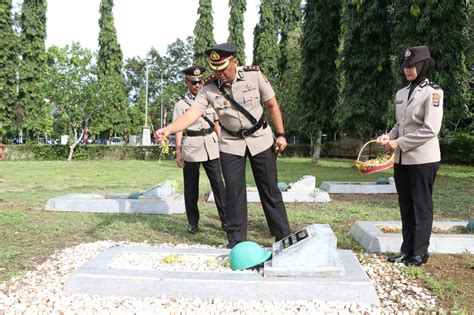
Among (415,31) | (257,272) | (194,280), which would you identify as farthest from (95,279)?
(415,31)

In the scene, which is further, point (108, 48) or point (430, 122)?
point (108, 48)

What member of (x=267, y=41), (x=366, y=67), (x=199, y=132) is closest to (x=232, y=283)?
(x=199, y=132)

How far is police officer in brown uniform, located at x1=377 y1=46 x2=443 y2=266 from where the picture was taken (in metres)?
4.07

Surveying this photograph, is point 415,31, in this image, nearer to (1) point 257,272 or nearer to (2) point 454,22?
(2) point 454,22

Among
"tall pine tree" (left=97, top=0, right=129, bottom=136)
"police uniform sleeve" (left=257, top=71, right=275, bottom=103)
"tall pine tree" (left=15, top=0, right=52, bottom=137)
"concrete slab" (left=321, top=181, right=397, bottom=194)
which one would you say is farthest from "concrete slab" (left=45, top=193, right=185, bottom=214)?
"tall pine tree" (left=97, top=0, right=129, bottom=136)

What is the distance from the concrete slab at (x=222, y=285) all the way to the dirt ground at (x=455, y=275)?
0.63 m

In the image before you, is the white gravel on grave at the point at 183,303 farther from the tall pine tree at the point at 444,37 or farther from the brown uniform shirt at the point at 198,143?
the tall pine tree at the point at 444,37

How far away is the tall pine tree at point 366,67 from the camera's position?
19.2 m

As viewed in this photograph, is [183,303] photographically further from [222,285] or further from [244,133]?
[244,133]

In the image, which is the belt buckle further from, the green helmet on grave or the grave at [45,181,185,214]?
the grave at [45,181,185,214]

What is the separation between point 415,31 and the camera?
48.6ft

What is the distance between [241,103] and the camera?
4418 millimetres

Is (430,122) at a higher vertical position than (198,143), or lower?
higher

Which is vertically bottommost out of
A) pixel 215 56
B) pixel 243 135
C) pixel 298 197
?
pixel 298 197
